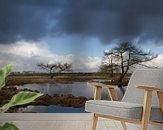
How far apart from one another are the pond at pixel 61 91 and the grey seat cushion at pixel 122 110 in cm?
165

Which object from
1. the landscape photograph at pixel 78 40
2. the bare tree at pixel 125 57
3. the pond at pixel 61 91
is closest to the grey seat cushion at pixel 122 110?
the pond at pixel 61 91

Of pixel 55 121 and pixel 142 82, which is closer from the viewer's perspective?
pixel 142 82

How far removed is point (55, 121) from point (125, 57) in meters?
1.42

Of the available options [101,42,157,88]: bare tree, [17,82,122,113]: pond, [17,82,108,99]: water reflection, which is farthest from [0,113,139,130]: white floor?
[101,42,157,88]: bare tree

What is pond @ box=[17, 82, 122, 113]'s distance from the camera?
467cm

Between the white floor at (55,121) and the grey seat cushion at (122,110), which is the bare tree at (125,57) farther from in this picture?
the grey seat cushion at (122,110)

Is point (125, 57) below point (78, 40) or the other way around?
below

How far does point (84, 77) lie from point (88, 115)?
0.63 meters

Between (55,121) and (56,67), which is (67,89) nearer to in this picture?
(56,67)

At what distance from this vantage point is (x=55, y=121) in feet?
14.5

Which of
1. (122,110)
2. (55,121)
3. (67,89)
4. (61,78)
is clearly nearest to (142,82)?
(122,110)

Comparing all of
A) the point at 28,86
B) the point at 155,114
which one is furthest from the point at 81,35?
the point at 155,114

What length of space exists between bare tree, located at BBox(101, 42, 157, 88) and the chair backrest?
4.70ft

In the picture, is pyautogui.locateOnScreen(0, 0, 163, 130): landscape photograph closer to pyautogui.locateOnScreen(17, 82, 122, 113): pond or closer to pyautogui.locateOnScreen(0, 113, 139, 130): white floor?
pyautogui.locateOnScreen(17, 82, 122, 113): pond
